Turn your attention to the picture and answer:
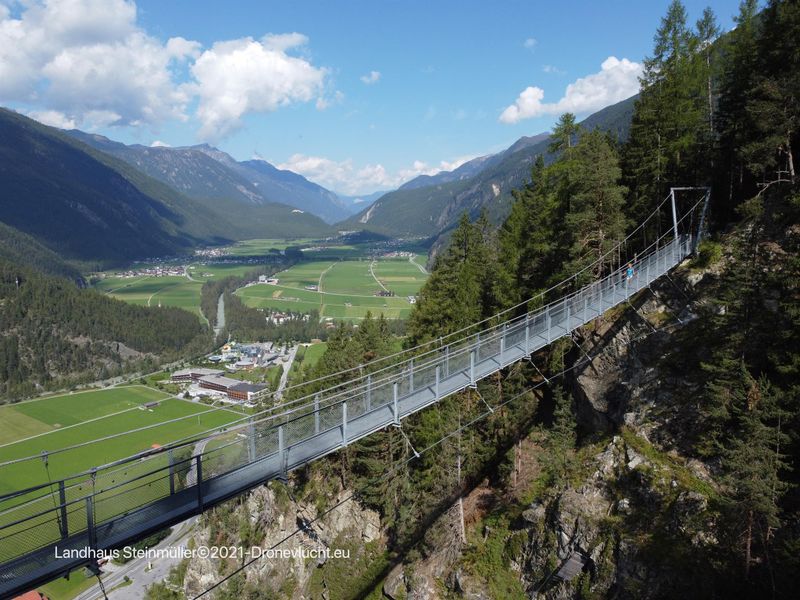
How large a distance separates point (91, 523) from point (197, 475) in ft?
5.27

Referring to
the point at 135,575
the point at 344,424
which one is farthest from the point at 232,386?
the point at 344,424

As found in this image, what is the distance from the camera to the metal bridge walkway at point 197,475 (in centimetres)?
729

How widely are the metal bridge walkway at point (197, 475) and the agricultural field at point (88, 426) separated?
5445cm

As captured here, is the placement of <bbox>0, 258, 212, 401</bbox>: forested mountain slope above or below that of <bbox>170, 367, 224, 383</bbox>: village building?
above

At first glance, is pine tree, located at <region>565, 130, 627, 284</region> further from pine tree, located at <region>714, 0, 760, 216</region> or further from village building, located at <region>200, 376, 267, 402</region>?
village building, located at <region>200, 376, 267, 402</region>

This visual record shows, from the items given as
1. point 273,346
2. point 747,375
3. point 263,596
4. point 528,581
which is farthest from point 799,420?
point 273,346

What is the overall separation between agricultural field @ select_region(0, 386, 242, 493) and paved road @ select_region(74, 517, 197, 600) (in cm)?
1753

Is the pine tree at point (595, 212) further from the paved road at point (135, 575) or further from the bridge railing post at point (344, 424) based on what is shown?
the paved road at point (135, 575)

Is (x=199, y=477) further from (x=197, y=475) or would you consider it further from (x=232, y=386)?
(x=232, y=386)

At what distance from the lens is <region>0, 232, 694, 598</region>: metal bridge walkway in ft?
23.9

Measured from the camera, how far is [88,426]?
77.2 metres

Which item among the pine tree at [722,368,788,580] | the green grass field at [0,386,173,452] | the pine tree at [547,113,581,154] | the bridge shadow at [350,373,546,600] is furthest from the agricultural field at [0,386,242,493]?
the pine tree at [722,368,788,580]

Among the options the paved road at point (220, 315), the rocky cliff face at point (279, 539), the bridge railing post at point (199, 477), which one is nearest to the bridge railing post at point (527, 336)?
the bridge railing post at point (199, 477)

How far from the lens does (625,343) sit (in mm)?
19188
